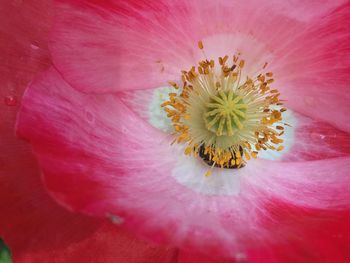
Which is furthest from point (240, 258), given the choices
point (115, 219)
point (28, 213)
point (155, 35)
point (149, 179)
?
point (155, 35)

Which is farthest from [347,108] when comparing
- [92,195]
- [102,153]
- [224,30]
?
[92,195]

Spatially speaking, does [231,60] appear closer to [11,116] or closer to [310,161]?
[310,161]

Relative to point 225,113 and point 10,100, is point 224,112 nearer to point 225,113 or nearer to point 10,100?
point 225,113

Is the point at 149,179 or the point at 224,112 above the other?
the point at 224,112

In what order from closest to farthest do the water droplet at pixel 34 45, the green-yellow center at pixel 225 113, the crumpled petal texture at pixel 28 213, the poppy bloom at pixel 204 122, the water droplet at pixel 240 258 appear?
the water droplet at pixel 240 258 < the poppy bloom at pixel 204 122 < the crumpled petal texture at pixel 28 213 < the water droplet at pixel 34 45 < the green-yellow center at pixel 225 113

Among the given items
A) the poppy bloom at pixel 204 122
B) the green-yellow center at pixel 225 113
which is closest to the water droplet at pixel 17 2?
the poppy bloom at pixel 204 122

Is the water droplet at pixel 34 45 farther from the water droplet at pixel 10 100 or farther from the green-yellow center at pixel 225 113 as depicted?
the green-yellow center at pixel 225 113
